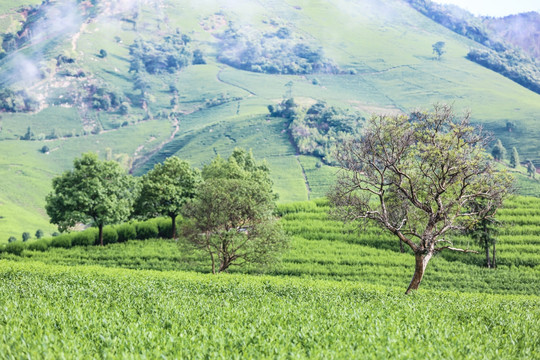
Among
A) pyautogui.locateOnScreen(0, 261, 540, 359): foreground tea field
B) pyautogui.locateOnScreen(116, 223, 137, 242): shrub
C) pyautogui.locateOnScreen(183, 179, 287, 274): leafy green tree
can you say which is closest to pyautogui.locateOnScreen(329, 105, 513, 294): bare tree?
pyautogui.locateOnScreen(0, 261, 540, 359): foreground tea field

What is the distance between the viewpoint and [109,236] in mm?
55688

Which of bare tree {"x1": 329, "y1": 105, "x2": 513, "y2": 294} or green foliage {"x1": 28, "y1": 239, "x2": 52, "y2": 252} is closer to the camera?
bare tree {"x1": 329, "y1": 105, "x2": 513, "y2": 294}

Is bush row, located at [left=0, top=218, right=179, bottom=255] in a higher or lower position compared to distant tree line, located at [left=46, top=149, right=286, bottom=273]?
lower

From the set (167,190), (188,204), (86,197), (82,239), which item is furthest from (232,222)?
(82,239)

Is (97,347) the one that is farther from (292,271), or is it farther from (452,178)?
(292,271)

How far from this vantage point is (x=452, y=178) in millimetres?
25312

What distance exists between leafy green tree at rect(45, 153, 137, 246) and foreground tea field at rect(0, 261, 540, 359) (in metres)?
34.4

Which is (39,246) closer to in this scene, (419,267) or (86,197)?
(86,197)

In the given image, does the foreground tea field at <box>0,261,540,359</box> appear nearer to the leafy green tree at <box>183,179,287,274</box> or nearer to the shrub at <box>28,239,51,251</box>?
the leafy green tree at <box>183,179,287,274</box>

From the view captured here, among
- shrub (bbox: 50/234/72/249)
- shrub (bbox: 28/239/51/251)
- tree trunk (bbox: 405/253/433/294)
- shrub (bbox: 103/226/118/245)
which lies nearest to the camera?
tree trunk (bbox: 405/253/433/294)

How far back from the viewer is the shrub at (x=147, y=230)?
5825 centimetres

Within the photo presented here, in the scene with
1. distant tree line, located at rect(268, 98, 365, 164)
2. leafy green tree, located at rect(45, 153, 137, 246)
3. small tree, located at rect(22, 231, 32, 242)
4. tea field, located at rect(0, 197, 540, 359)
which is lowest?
small tree, located at rect(22, 231, 32, 242)

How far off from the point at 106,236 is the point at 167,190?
1008 centimetres

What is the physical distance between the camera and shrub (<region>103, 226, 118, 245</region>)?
182 feet
